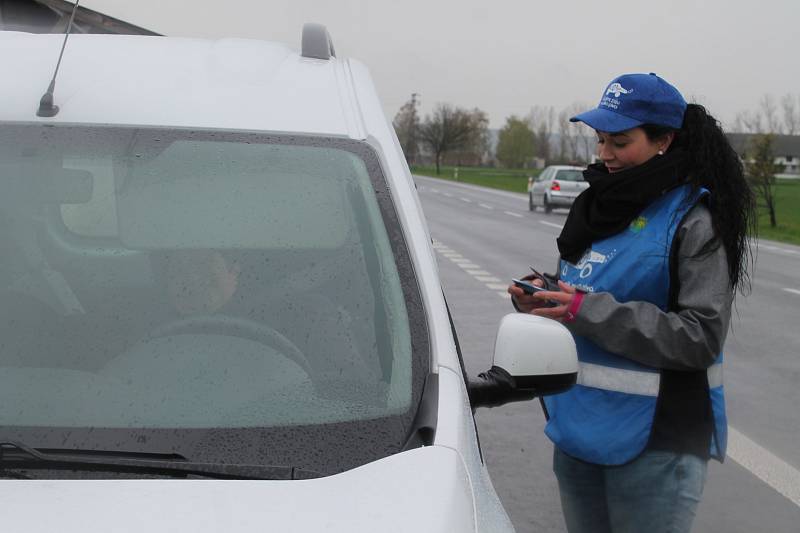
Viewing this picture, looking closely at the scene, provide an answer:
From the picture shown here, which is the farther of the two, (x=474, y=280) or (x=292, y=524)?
(x=474, y=280)

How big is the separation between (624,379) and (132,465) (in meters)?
1.51

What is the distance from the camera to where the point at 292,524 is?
5.93 feet

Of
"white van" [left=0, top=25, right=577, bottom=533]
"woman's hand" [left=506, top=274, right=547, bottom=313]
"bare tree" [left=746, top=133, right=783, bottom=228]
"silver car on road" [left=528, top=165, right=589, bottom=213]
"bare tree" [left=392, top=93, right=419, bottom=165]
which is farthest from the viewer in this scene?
"bare tree" [left=392, top=93, right=419, bottom=165]

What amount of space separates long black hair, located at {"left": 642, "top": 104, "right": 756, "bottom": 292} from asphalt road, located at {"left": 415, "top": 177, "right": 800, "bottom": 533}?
4.99 feet

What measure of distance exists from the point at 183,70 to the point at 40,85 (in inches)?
13.6

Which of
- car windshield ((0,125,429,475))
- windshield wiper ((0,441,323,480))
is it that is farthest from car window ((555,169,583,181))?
windshield wiper ((0,441,323,480))

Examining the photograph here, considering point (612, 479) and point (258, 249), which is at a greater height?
point (258, 249)

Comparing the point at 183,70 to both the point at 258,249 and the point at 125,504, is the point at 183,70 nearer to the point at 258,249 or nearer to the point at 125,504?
the point at 258,249

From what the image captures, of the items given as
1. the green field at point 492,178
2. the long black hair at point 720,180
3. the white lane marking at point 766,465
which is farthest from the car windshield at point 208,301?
the green field at point 492,178

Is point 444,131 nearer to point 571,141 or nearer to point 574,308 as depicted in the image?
point 571,141

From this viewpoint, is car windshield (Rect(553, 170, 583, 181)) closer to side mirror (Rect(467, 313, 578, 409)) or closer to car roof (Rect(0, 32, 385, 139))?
car roof (Rect(0, 32, 385, 139))

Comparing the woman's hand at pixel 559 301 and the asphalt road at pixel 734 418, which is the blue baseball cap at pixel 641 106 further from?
the asphalt road at pixel 734 418

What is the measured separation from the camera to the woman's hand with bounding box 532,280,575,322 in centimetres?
305

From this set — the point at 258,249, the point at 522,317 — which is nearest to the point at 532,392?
the point at 522,317
